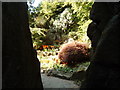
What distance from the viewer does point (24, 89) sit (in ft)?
9.32

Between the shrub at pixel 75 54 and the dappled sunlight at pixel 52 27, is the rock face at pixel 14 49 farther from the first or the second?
the dappled sunlight at pixel 52 27

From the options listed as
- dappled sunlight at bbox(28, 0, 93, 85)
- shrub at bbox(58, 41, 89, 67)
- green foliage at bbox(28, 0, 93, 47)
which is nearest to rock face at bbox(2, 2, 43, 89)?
shrub at bbox(58, 41, 89, 67)

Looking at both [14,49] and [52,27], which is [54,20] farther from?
[14,49]

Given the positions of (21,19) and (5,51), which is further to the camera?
(21,19)

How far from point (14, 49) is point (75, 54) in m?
6.12

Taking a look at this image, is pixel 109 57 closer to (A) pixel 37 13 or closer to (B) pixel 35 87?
(B) pixel 35 87

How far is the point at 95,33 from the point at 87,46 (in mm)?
4872

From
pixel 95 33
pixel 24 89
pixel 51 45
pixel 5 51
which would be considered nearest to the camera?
pixel 5 51

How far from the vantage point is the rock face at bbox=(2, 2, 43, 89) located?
2.58m

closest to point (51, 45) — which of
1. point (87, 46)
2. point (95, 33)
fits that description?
point (87, 46)

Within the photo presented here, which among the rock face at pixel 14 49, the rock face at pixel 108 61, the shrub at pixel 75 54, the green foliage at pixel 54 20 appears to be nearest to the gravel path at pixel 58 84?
the rock face at pixel 108 61

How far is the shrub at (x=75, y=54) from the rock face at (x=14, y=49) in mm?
5666

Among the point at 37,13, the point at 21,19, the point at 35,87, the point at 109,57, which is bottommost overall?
the point at 35,87

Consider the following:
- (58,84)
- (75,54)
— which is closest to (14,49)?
(58,84)
